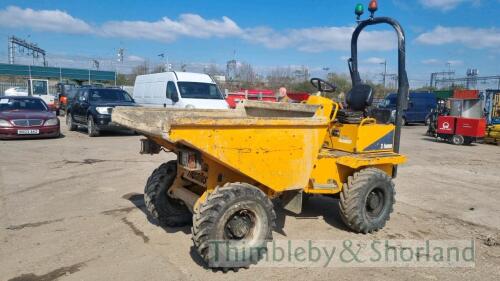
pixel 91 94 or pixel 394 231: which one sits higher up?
pixel 91 94

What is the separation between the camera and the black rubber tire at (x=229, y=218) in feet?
11.7

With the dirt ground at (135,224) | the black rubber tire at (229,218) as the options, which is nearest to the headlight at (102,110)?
the dirt ground at (135,224)

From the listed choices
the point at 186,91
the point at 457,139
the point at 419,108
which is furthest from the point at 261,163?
the point at 419,108

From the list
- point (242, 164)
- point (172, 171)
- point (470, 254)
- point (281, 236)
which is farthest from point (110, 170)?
point (470, 254)

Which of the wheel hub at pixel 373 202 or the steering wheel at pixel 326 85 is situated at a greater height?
the steering wheel at pixel 326 85

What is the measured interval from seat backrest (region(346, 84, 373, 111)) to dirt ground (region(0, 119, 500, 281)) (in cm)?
156

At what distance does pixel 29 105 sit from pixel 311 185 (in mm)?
11790

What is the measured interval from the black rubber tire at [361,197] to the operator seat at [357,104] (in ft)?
2.19

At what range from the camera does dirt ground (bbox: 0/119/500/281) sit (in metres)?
3.80

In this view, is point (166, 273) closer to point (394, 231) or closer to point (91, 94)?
point (394, 231)

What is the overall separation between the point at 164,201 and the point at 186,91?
8.93 meters

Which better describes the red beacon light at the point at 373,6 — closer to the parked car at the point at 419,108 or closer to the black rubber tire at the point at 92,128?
the black rubber tire at the point at 92,128

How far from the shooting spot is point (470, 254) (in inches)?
174

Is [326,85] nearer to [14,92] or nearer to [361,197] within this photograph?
[361,197]
